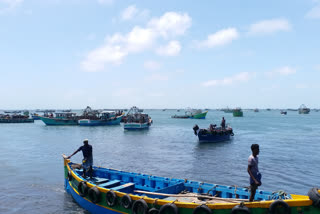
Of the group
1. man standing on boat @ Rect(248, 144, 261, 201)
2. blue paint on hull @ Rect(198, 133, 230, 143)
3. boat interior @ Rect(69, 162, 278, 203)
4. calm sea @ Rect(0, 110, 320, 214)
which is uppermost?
man standing on boat @ Rect(248, 144, 261, 201)

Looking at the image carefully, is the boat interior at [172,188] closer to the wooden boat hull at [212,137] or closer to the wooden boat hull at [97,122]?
the wooden boat hull at [212,137]

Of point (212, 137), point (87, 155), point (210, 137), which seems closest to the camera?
point (87, 155)

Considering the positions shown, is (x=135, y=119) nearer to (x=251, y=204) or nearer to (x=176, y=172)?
(x=176, y=172)

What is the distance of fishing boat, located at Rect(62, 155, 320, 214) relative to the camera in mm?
7336

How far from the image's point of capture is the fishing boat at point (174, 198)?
7336mm

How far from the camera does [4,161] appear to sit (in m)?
25.3

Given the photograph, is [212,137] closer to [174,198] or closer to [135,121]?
[135,121]

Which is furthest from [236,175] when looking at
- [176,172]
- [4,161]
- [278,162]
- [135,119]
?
[135,119]

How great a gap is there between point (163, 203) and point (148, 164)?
15492 millimetres

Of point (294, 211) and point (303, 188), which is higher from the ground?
point (294, 211)

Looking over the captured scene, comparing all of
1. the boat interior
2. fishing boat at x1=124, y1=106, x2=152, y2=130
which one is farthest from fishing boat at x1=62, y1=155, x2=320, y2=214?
fishing boat at x1=124, y1=106, x2=152, y2=130

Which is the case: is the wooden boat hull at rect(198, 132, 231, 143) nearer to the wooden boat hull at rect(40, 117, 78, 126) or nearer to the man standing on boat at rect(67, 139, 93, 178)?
the man standing on boat at rect(67, 139, 93, 178)

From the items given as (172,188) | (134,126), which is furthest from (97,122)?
(172,188)

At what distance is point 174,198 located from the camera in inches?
409
